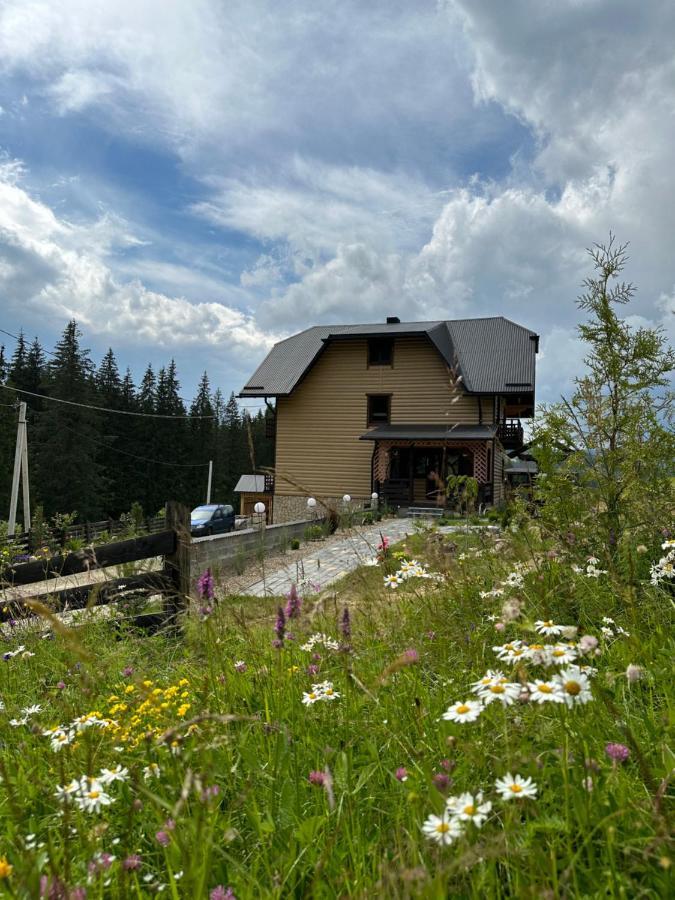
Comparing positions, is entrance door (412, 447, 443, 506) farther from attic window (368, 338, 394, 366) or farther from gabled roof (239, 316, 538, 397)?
attic window (368, 338, 394, 366)

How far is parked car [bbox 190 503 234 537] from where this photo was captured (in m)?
23.7

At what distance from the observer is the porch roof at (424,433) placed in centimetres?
2218

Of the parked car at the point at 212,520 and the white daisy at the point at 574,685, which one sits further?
the parked car at the point at 212,520

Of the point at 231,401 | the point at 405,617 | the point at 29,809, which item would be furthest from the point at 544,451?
the point at 231,401

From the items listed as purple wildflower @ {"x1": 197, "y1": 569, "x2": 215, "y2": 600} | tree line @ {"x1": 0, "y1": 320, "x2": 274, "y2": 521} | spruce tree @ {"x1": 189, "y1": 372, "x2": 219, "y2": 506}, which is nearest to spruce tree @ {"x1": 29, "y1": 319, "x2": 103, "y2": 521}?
tree line @ {"x1": 0, "y1": 320, "x2": 274, "y2": 521}

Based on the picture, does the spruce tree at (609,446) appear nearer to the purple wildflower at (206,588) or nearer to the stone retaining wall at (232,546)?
the purple wildflower at (206,588)

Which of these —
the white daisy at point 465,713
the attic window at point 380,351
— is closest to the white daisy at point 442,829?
the white daisy at point 465,713

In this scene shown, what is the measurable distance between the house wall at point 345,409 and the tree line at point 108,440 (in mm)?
6195

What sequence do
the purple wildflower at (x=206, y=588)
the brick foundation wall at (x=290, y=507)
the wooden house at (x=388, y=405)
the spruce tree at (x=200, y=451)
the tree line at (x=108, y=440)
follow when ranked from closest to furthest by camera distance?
the purple wildflower at (x=206, y=588)
the wooden house at (x=388, y=405)
the brick foundation wall at (x=290, y=507)
the tree line at (x=108, y=440)
the spruce tree at (x=200, y=451)

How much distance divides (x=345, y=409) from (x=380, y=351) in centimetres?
311

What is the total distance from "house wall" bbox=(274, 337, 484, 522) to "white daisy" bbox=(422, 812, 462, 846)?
2426cm

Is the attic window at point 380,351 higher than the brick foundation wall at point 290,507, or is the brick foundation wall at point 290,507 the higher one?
the attic window at point 380,351

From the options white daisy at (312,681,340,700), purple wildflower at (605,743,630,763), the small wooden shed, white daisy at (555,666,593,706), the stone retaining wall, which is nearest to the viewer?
white daisy at (555,666,593,706)

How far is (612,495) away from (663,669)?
7.56 feet
